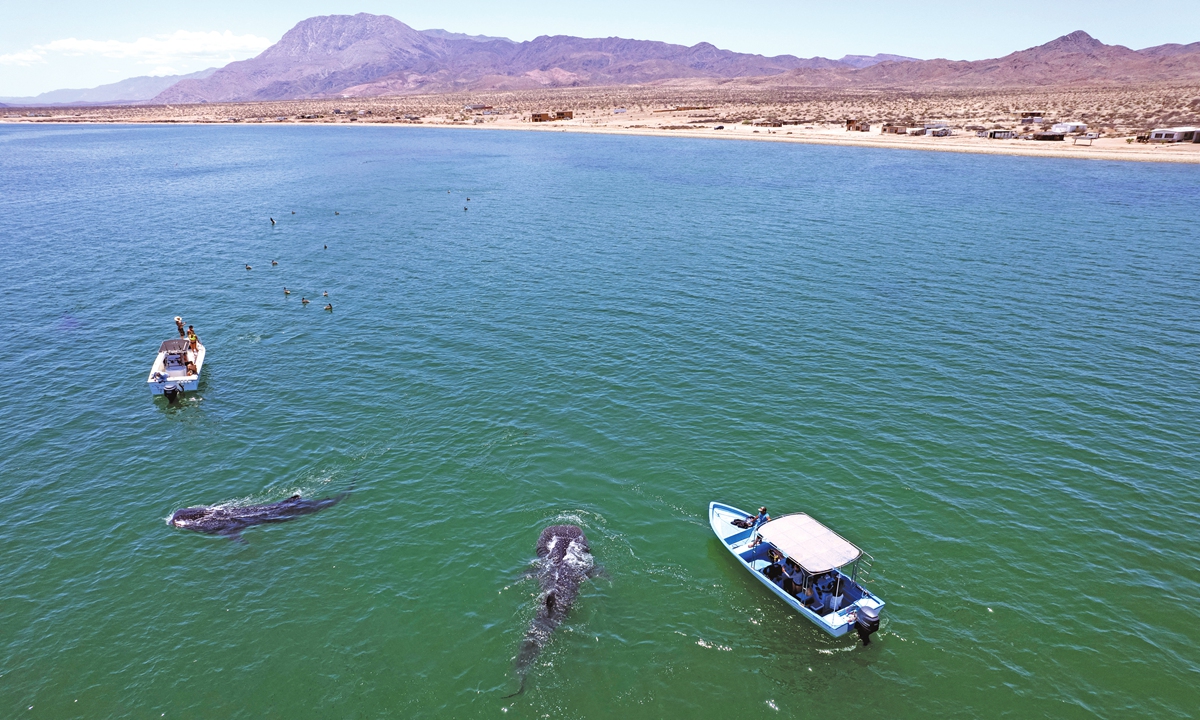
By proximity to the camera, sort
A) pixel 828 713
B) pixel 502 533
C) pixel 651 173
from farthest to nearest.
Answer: pixel 651 173
pixel 502 533
pixel 828 713

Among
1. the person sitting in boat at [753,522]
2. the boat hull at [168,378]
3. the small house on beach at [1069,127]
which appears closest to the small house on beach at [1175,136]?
the small house on beach at [1069,127]

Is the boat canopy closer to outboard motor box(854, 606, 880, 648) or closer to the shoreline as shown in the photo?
outboard motor box(854, 606, 880, 648)

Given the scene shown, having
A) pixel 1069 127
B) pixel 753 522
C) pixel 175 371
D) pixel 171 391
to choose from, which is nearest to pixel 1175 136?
pixel 1069 127

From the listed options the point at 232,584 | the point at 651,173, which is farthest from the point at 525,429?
the point at 651,173

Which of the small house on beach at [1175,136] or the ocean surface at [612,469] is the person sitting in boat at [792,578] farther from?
the small house on beach at [1175,136]

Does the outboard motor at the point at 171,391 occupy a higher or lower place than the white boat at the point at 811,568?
higher

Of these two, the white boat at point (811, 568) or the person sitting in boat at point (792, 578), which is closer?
the white boat at point (811, 568)

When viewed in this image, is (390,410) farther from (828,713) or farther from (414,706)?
(828,713)
